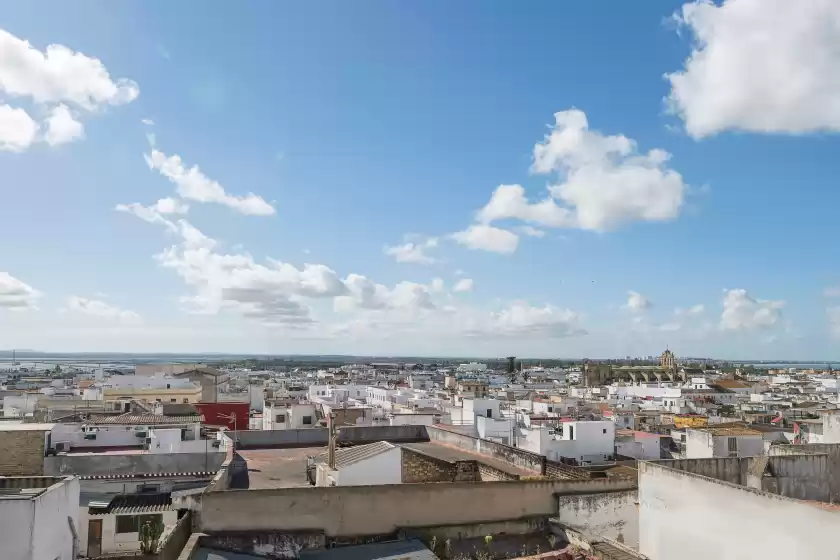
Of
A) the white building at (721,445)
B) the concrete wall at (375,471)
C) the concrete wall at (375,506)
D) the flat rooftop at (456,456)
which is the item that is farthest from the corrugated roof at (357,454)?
the white building at (721,445)

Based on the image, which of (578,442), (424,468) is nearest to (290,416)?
(578,442)

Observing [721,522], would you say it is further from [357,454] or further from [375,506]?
[357,454]

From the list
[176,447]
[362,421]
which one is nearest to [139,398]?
[362,421]

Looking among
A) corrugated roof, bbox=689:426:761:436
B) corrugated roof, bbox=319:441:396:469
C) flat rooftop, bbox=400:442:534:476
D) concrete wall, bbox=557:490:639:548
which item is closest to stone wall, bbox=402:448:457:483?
flat rooftop, bbox=400:442:534:476

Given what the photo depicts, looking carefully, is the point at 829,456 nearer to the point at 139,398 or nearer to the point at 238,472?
the point at 238,472

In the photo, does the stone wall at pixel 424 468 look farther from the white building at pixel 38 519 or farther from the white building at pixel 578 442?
the white building at pixel 578 442

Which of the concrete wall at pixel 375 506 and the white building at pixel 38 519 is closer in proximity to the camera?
the white building at pixel 38 519

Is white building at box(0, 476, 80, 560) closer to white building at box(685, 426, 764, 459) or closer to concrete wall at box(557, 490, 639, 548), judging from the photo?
concrete wall at box(557, 490, 639, 548)
